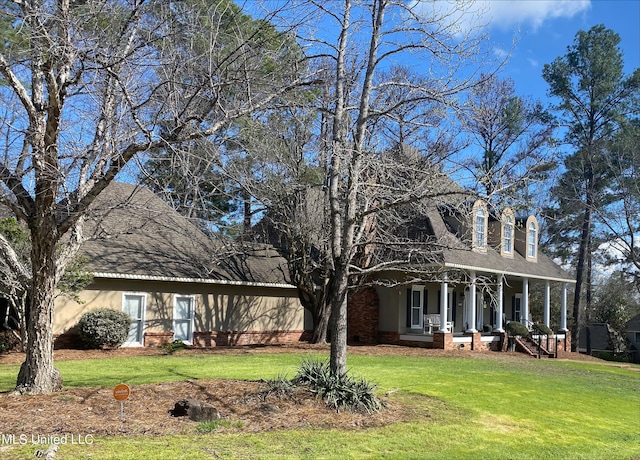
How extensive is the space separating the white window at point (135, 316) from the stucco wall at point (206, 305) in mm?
177

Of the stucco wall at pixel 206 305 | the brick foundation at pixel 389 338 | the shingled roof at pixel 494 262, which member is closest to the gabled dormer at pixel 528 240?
the shingled roof at pixel 494 262

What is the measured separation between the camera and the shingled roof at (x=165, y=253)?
1886 cm

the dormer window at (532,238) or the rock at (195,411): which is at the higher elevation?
the dormer window at (532,238)

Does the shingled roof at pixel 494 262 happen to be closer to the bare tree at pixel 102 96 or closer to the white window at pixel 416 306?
the white window at pixel 416 306

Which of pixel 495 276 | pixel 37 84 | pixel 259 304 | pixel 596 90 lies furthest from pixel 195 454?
pixel 596 90

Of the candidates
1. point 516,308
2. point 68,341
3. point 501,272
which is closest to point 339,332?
point 68,341

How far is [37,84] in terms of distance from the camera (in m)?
8.89

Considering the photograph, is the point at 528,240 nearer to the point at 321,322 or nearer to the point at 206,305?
the point at 321,322

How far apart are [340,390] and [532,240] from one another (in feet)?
74.1

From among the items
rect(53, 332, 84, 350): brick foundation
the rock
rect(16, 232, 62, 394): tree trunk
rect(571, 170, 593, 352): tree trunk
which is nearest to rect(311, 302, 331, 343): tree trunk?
rect(53, 332, 84, 350): brick foundation

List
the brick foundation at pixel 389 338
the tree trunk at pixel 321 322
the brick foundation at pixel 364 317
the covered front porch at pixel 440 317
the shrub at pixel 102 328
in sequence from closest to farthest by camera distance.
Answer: the shrub at pixel 102 328 → the tree trunk at pixel 321 322 → the covered front porch at pixel 440 317 → the brick foundation at pixel 389 338 → the brick foundation at pixel 364 317

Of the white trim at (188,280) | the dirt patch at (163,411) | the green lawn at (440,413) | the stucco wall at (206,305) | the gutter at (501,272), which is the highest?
the gutter at (501,272)

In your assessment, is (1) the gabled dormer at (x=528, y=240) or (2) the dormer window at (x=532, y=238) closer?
(1) the gabled dormer at (x=528, y=240)

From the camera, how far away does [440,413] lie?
9.87 metres
